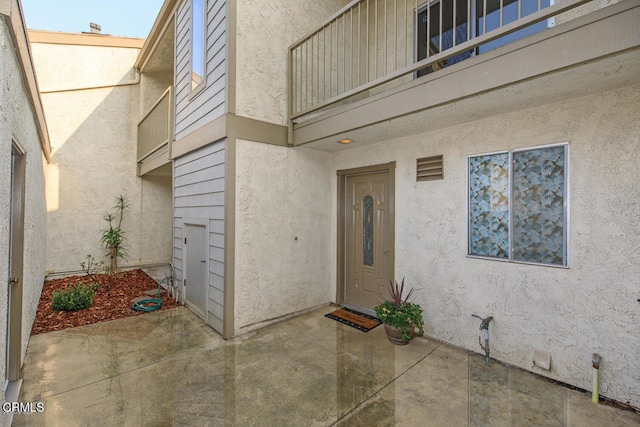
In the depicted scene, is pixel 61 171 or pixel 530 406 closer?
pixel 530 406

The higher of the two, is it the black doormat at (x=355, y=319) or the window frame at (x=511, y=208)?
the window frame at (x=511, y=208)

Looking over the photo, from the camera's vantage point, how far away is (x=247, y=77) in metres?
3.93

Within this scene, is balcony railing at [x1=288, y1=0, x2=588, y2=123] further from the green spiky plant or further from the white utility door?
the green spiky plant

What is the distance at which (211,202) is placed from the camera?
4.19 meters

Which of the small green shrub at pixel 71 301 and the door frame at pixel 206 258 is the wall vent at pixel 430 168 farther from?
the small green shrub at pixel 71 301

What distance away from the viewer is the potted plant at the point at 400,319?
350 centimetres

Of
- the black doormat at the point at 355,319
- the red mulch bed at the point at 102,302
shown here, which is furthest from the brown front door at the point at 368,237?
the red mulch bed at the point at 102,302

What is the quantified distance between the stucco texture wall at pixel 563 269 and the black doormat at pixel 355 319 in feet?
2.76

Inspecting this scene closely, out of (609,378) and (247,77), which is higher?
(247,77)

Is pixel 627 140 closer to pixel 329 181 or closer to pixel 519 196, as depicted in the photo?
pixel 519 196

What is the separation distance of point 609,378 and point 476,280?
1.28 meters

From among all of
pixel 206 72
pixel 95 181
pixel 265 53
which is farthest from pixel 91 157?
pixel 265 53

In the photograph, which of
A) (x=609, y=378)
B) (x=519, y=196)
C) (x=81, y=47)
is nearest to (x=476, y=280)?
(x=519, y=196)

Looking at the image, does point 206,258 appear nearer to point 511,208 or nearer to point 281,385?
point 281,385
